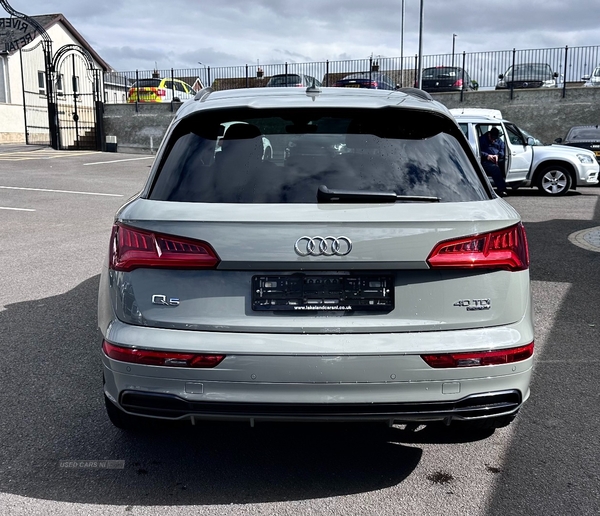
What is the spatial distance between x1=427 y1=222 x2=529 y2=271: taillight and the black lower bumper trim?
54 centimetres

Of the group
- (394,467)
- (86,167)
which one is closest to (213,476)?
(394,467)

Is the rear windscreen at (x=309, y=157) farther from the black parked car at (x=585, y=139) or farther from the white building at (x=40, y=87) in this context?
the white building at (x=40, y=87)

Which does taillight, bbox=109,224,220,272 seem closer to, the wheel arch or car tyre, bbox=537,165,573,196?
the wheel arch

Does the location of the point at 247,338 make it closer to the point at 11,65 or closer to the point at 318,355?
the point at 318,355

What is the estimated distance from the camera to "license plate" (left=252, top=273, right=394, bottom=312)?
2.87 meters

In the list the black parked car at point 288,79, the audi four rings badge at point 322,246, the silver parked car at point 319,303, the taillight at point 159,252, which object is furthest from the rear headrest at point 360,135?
the black parked car at point 288,79

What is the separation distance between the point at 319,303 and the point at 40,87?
4368 cm

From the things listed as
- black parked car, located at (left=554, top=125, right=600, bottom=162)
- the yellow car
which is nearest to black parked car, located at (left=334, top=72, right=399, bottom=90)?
the yellow car

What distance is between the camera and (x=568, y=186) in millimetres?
16766

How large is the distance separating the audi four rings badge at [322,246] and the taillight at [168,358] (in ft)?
1.75

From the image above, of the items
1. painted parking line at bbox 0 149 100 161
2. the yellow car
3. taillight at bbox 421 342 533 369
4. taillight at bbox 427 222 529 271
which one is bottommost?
painted parking line at bbox 0 149 100 161

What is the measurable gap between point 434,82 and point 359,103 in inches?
1147

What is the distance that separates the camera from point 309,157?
316cm

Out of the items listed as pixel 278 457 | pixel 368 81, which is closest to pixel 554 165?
pixel 278 457
